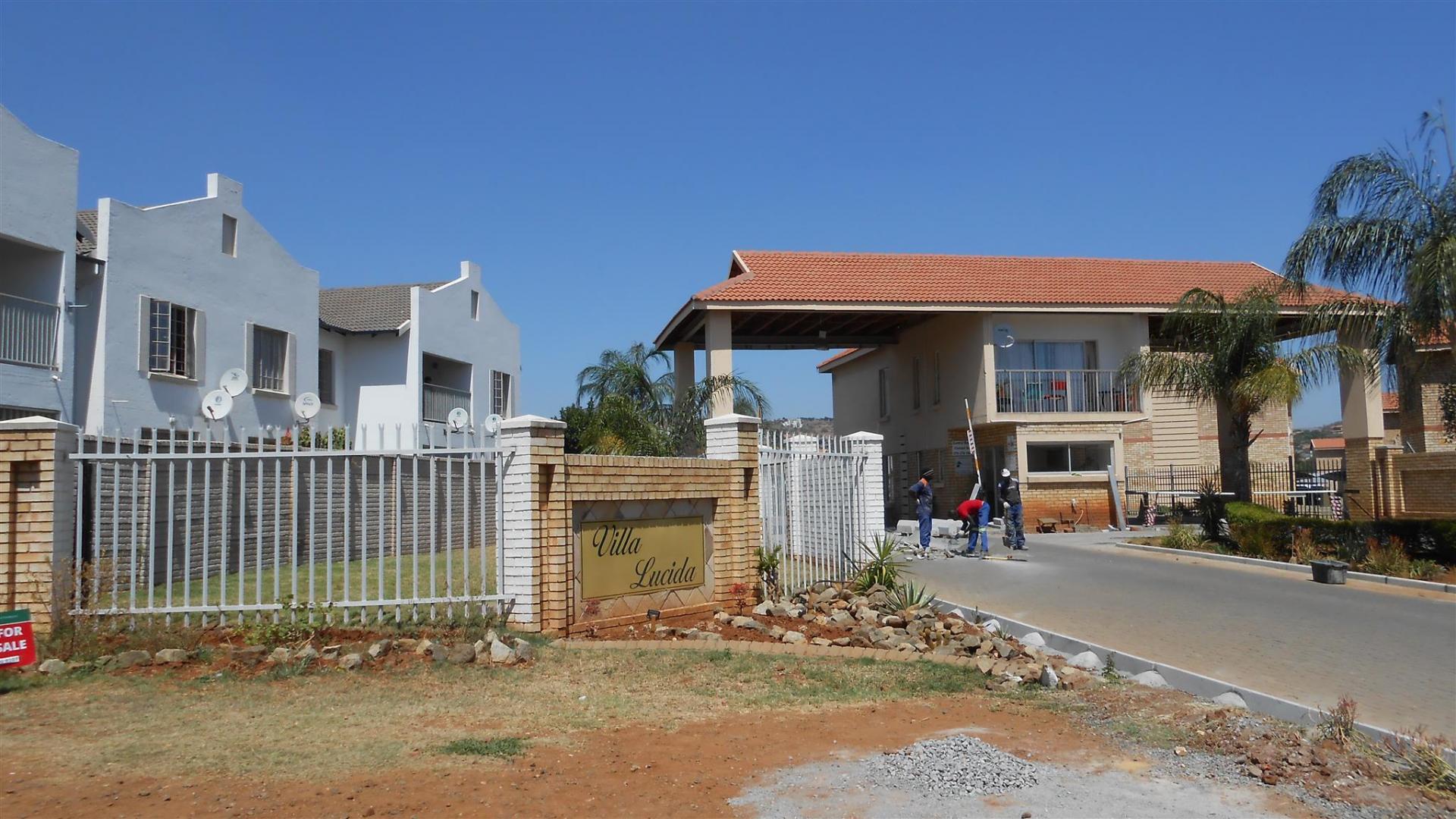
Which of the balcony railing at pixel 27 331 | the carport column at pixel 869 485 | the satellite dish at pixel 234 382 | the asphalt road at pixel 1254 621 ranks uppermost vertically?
the balcony railing at pixel 27 331

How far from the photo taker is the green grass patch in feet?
20.7

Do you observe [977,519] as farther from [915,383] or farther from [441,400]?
[441,400]

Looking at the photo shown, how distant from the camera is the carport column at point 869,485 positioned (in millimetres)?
14703

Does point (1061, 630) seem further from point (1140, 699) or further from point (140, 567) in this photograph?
point (140, 567)

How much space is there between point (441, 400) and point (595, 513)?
2123 cm

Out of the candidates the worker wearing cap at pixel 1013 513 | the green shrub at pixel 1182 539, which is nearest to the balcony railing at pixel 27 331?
the worker wearing cap at pixel 1013 513

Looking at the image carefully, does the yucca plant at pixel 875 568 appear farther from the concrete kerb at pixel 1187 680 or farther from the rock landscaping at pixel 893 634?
the concrete kerb at pixel 1187 680

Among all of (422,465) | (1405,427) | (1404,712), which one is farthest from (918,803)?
(1405,427)

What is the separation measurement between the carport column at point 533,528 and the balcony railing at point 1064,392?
2208 centimetres

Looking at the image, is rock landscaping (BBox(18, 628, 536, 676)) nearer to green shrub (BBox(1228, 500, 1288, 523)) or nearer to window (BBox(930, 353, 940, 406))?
green shrub (BBox(1228, 500, 1288, 523))

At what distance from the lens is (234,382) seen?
20.6 m

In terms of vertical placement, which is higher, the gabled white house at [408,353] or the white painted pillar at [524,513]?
the gabled white house at [408,353]

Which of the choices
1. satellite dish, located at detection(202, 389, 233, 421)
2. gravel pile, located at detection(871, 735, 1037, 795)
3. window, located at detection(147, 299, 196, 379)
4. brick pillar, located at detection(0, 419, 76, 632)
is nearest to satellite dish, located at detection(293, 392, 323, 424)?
satellite dish, located at detection(202, 389, 233, 421)

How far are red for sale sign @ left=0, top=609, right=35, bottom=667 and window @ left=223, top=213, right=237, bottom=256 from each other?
16.1 metres
